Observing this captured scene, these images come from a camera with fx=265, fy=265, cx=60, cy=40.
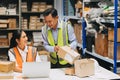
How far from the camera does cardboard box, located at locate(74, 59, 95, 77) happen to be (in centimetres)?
285

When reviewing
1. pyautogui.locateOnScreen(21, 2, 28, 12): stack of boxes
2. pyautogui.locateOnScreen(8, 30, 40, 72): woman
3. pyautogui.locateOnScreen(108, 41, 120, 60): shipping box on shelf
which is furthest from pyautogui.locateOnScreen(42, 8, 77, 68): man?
pyautogui.locateOnScreen(21, 2, 28, 12): stack of boxes

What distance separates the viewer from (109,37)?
389cm

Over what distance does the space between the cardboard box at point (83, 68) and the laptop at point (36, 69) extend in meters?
0.32

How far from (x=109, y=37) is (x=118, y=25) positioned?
220mm

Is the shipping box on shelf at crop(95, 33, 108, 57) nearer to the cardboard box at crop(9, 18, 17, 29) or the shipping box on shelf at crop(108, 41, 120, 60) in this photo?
the shipping box on shelf at crop(108, 41, 120, 60)

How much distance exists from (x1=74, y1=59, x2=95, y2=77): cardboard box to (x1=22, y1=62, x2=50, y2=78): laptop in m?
0.32

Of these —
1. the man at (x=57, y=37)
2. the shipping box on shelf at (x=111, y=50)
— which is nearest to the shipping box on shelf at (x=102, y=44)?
the shipping box on shelf at (x=111, y=50)

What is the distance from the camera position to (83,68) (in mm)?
2861

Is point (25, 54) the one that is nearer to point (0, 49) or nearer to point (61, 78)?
point (61, 78)

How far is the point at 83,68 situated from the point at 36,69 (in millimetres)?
508

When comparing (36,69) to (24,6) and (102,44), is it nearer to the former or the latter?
(102,44)

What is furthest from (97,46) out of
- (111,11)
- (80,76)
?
(80,76)

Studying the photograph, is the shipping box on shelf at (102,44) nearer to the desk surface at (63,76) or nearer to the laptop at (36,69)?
the desk surface at (63,76)

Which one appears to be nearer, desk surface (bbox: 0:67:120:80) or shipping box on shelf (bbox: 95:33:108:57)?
desk surface (bbox: 0:67:120:80)
